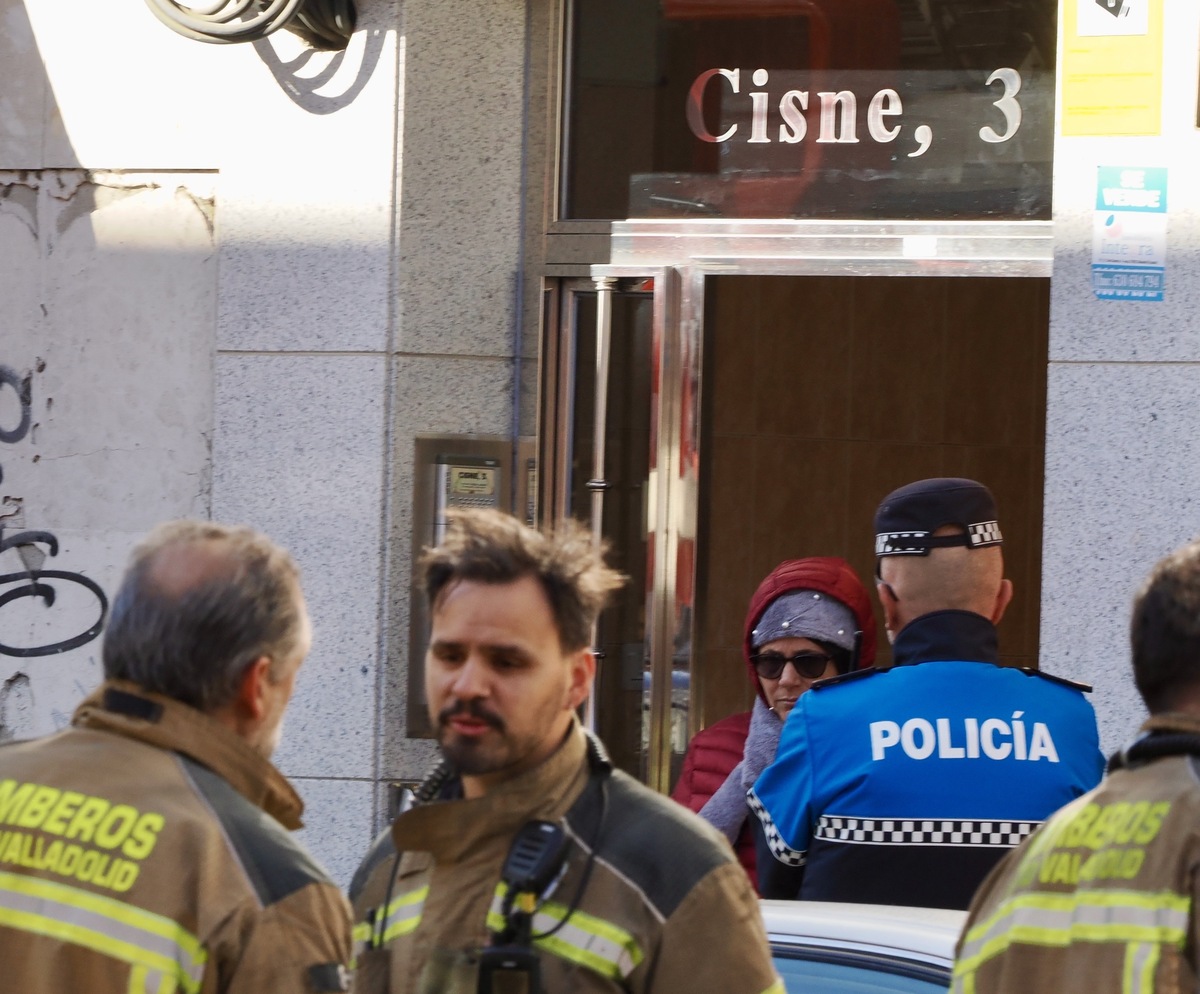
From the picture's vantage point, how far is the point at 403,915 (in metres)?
2.46

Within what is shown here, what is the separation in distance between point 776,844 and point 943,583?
24.2 inches

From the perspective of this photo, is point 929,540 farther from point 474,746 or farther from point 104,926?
point 104,926

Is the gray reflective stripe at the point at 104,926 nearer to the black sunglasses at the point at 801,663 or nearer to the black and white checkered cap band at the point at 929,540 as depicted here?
the black and white checkered cap band at the point at 929,540

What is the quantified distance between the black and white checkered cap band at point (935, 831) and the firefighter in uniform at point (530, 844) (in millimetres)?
964

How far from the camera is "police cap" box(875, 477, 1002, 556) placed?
370 cm

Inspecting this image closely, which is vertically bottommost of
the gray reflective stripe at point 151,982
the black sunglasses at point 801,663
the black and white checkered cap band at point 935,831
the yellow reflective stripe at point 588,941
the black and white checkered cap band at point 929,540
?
the black and white checkered cap band at point 935,831

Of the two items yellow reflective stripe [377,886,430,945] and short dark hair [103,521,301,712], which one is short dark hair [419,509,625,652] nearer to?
short dark hair [103,521,301,712]

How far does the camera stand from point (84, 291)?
6.22 m

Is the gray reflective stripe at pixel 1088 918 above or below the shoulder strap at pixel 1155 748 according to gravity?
below

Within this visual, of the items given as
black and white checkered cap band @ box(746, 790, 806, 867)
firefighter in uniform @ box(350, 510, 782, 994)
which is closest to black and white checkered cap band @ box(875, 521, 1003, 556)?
black and white checkered cap band @ box(746, 790, 806, 867)

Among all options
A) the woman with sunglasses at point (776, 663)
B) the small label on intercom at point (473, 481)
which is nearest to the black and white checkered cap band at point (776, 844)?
the woman with sunglasses at point (776, 663)

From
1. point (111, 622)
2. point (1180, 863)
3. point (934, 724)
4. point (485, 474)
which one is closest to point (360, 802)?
point (485, 474)

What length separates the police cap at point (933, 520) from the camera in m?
3.70

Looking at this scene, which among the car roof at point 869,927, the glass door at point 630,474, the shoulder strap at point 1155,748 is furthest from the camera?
the glass door at point 630,474
